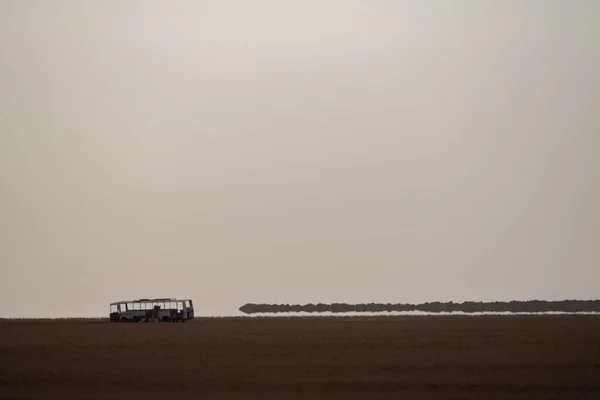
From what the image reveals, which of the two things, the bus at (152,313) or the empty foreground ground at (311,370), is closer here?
the empty foreground ground at (311,370)

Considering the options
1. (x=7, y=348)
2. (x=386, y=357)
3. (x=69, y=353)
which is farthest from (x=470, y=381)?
(x=7, y=348)

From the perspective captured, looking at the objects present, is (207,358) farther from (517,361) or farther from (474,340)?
(474,340)

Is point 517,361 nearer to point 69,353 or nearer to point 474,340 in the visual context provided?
point 474,340

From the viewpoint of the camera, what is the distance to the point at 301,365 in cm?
4891

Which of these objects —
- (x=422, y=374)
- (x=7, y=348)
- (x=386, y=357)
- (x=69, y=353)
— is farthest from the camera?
(x=7, y=348)

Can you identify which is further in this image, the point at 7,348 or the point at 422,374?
the point at 7,348

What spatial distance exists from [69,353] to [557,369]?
30458 millimetres

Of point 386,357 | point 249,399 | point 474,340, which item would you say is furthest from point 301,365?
point 474,340

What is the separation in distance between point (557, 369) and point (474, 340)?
27.2 m

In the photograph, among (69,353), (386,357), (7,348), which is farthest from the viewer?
(7,348)

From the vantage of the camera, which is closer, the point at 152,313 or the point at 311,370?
the point at 311,370

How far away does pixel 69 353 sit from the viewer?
61469 millimetres

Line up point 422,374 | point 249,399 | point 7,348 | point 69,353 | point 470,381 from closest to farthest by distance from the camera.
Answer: point 249,399, point 470,381, point 422,374, point 69,353, point 7,348

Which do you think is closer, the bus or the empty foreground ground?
the empty foreground ground
